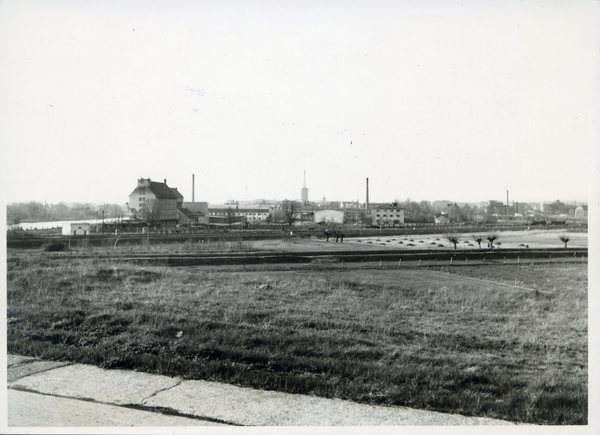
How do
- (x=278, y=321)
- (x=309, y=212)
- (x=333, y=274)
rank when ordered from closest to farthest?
(x=278, y=321) → (x=333, y=274) → (x=309, y=212)

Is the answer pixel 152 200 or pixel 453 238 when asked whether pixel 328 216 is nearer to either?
pixel 453 238

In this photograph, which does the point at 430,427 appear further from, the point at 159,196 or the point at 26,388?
the point at 159,196

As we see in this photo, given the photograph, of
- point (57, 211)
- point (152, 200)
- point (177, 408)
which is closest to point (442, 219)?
point (152, 200)

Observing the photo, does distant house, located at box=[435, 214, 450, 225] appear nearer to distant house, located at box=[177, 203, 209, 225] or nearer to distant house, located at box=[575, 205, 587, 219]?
distant house, located at box=[575, 205, 587, 219]

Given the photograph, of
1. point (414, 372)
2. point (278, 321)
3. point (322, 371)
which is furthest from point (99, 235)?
point (414, 372)

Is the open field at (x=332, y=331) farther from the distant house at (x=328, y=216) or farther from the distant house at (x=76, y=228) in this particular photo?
the distant house at (x=328, y=216)

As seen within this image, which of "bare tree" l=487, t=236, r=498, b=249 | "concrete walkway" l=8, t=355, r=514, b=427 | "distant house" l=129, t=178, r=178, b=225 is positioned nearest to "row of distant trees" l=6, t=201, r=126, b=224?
"distant house" l=129, t=178, r=178, b=225
